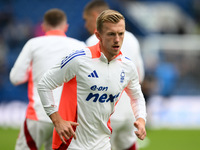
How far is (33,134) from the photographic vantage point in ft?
17.6

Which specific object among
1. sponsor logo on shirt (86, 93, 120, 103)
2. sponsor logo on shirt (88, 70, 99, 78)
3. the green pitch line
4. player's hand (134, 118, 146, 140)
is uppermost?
sponsor logo on shirt (88, 70, 99, 78)

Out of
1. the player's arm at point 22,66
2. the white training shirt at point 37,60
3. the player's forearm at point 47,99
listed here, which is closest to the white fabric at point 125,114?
the white training shirt at point 37,60

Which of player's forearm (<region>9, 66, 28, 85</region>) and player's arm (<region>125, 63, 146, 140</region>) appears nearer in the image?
player's arm (<region>125, 63, 146, 140</region>)

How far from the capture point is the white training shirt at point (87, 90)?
12.5ft

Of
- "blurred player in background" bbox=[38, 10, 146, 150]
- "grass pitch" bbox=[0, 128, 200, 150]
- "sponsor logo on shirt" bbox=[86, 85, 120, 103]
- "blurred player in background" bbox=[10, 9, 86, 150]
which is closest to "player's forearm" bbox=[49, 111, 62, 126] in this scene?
"blurred player in background" bbox=[38, 10, 146, 150]

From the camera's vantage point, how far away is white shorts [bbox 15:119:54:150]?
5.30 m

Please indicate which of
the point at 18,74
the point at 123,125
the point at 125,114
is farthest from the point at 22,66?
the point at 123,125

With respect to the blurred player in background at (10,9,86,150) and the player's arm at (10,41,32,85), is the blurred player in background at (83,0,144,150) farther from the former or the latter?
the player's arm at (10,41,32,85)

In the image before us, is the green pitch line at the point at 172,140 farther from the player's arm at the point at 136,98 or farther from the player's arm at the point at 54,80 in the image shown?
the player's arm at the point at 54,80

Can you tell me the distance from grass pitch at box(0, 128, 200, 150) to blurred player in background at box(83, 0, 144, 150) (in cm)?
364

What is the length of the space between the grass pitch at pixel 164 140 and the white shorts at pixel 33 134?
3731 mm

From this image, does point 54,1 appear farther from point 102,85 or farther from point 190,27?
point 102,85

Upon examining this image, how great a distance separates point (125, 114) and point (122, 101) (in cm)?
20

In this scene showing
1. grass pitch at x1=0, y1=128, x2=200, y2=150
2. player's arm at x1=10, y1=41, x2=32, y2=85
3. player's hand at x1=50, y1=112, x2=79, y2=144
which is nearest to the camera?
player's hand at x1=50, y1=112, x2=79, y2=144
